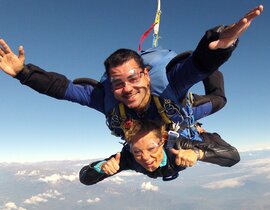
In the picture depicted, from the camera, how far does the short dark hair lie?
4.05m

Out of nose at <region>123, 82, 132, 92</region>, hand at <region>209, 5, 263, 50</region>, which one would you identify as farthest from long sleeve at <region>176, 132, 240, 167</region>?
hand at <region>209, 5, 263, 50</region>

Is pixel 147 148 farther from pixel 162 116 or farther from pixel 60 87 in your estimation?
pixel 60 87

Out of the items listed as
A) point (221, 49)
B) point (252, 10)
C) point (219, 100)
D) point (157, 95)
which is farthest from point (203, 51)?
point (219, 100)

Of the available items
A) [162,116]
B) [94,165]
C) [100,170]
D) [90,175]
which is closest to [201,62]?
[162,116]

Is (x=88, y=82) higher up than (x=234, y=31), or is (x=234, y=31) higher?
(x=88, y=82)

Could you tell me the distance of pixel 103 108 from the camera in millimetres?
4746

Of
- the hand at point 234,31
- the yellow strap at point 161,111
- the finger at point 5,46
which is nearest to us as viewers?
the hand at point 234,31

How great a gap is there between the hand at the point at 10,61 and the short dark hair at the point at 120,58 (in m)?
1.27

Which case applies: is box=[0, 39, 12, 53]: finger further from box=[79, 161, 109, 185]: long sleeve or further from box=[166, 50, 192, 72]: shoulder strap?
box=[79, 161, 109, 185]: long sleeve

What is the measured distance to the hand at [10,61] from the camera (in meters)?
4.02

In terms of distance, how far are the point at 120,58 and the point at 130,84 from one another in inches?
17.0

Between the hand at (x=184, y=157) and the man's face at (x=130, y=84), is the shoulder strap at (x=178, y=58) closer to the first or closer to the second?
the man's face at (x=130, y=84)

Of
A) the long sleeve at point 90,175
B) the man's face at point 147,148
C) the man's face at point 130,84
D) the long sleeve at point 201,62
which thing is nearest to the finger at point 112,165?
the man's face at point 147,148

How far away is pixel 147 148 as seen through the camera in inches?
185
